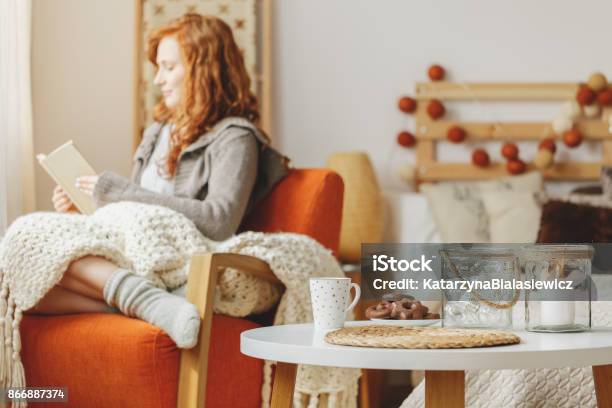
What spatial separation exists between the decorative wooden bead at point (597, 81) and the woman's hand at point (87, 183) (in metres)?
1.87

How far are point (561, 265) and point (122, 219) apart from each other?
1.04 metres

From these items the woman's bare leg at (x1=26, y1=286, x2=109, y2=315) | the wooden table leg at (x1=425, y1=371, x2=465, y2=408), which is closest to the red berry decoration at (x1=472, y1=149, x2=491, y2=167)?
the woman's bare leg at (x1=26, y1=286, x2=109, y2=315)

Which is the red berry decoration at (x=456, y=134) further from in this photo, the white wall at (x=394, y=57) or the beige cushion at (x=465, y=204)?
the beige cushion at (x=465, y=204)

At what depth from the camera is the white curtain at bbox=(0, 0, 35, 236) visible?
244 centimetres

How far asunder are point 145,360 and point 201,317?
13 centimetres

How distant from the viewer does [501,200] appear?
3043 millimetres

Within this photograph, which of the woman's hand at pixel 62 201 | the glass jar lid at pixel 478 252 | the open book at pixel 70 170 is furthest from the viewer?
the woman's hand at pixel 62 201

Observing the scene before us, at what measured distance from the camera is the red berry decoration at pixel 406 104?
336 cm

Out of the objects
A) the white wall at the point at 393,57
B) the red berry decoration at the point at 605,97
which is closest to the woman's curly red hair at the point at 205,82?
the white wall at the point at 393,57

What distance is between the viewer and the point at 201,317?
1772 millimetres

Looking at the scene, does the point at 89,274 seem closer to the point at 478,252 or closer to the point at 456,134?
the point at 478,252

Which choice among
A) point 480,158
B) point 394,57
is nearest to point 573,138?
point 480,158

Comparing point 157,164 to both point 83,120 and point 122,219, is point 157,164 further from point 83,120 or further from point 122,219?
point 83,120

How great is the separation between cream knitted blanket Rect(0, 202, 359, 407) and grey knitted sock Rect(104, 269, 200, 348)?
8 centimetres
